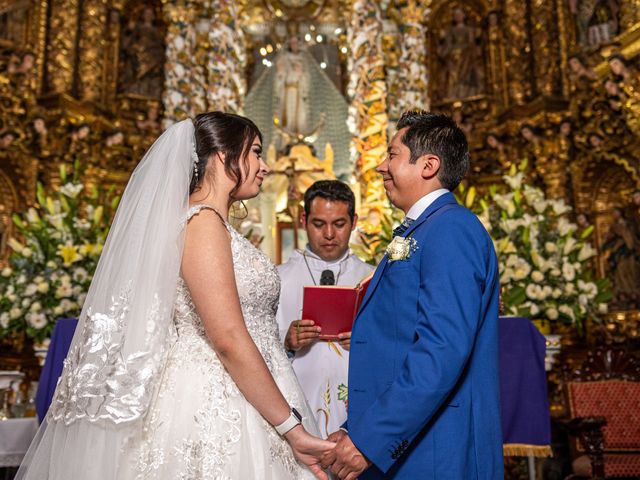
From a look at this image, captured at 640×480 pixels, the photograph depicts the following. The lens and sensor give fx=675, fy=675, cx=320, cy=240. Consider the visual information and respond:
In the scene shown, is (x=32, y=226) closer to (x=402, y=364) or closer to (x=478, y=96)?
(x=402, y=364)

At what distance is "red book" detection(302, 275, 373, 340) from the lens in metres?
3.07

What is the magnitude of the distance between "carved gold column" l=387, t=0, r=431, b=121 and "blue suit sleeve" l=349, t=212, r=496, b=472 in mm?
6904

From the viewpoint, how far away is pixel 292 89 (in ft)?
33.2

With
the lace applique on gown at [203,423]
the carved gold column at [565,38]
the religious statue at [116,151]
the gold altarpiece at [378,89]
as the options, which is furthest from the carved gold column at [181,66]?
the lace applique on gown at [203,423]

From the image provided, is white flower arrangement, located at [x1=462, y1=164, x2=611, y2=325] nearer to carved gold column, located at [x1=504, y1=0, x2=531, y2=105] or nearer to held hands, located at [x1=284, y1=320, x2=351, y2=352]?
held hands, located at [x1=284, y1=320, x2=351, y2=352]

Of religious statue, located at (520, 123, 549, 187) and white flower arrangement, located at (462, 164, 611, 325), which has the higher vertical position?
religious statue, located at (520, 123, 549, 187)

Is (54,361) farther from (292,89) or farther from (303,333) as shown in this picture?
(292,89)

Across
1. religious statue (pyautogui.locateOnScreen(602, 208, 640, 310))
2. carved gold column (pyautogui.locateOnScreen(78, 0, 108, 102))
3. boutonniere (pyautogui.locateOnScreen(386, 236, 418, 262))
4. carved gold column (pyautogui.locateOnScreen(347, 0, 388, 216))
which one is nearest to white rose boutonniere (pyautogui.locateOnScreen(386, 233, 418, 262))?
boutonniere (pyautogui.locateOnScreen(386, 236, 418, 262))

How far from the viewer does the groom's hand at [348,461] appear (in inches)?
83.1

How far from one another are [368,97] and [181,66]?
2580mm

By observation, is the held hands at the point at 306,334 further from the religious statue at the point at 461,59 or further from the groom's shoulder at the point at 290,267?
the religious statue at the point at 461,59

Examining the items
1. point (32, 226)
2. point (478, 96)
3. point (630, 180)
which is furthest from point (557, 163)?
point (32, 226)

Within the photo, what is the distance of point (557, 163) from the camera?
8.83m

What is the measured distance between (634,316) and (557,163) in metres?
2.21
